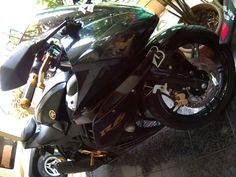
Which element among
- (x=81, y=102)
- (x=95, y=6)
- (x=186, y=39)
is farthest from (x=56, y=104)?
(x=186, y=39)

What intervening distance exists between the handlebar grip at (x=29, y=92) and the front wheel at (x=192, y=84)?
0.71 m

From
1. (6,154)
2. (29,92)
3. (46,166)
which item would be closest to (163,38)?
(29,92)

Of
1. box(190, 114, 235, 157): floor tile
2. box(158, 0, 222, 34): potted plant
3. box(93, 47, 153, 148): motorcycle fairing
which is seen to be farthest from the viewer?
box(158, 0, 222, 34): potted plant

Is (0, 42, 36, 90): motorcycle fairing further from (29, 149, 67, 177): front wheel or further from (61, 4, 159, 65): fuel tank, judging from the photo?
(29, 149, 67, 177): front wheel

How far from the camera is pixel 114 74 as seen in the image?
1.90 m

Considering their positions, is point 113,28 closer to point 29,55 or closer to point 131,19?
point 131,19

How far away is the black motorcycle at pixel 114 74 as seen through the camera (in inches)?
70.9

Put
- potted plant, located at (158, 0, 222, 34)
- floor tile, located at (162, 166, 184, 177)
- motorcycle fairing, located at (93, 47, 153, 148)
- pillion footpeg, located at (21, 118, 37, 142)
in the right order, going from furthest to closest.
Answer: potted plant, located at (158, 0, 222, 34) < pillion footpeg, located at (21, 118, 37, 142) < floor tile, located at (162, 166, 184, 177) < motorcycle fairing, located at (93, 47, 153, 148)

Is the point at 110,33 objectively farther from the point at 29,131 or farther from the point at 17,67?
the point at 29,131

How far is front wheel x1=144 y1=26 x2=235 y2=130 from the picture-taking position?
2.06 m

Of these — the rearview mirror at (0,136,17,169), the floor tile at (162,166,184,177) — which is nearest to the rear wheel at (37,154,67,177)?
the rearview mirror at (0,136,17,169)

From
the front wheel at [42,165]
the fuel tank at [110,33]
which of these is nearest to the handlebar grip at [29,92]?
the fuel tank at [110,33]

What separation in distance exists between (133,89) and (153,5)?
2.54m

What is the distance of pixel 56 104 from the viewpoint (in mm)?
2086
